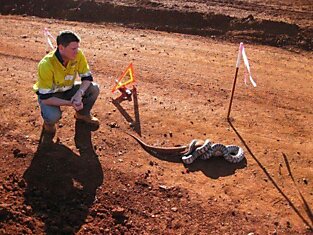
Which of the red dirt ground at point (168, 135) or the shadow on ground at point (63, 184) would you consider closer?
the shadow on ground at point (63, 184)

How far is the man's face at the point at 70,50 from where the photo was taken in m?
5.06

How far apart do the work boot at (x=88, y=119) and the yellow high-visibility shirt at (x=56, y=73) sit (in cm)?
56

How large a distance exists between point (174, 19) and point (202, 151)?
5.61 meters

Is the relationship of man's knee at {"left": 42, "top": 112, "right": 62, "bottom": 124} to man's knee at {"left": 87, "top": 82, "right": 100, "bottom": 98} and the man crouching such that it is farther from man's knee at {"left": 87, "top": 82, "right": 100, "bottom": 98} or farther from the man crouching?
man's knee at {"left": 87, "top": 82, "right": 100, "bottom": 98}

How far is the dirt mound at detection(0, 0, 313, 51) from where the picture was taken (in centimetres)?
958

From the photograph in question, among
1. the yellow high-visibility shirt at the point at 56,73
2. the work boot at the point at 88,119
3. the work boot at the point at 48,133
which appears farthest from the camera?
the work boot at the point at 88,119

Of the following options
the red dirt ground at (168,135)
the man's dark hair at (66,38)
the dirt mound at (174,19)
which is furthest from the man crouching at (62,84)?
the dirt mound at (174,19)

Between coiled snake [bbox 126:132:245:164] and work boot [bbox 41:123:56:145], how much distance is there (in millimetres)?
1316

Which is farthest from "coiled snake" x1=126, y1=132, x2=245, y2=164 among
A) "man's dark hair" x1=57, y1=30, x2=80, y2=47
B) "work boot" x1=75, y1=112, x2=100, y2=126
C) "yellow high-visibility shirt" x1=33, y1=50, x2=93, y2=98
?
"man's dark hair" x1=57, y1=30, x2=80, y2=47

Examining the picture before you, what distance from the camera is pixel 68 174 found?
5.31 m

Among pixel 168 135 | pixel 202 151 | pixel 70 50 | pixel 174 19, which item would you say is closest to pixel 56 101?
pixel 70 50

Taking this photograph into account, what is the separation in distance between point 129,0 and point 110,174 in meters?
6.97

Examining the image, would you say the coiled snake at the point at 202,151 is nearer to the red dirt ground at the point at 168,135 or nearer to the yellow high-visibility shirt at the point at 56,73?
the red dirt ground at the point at 168,135

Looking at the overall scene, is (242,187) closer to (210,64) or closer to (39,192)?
(39,192)
